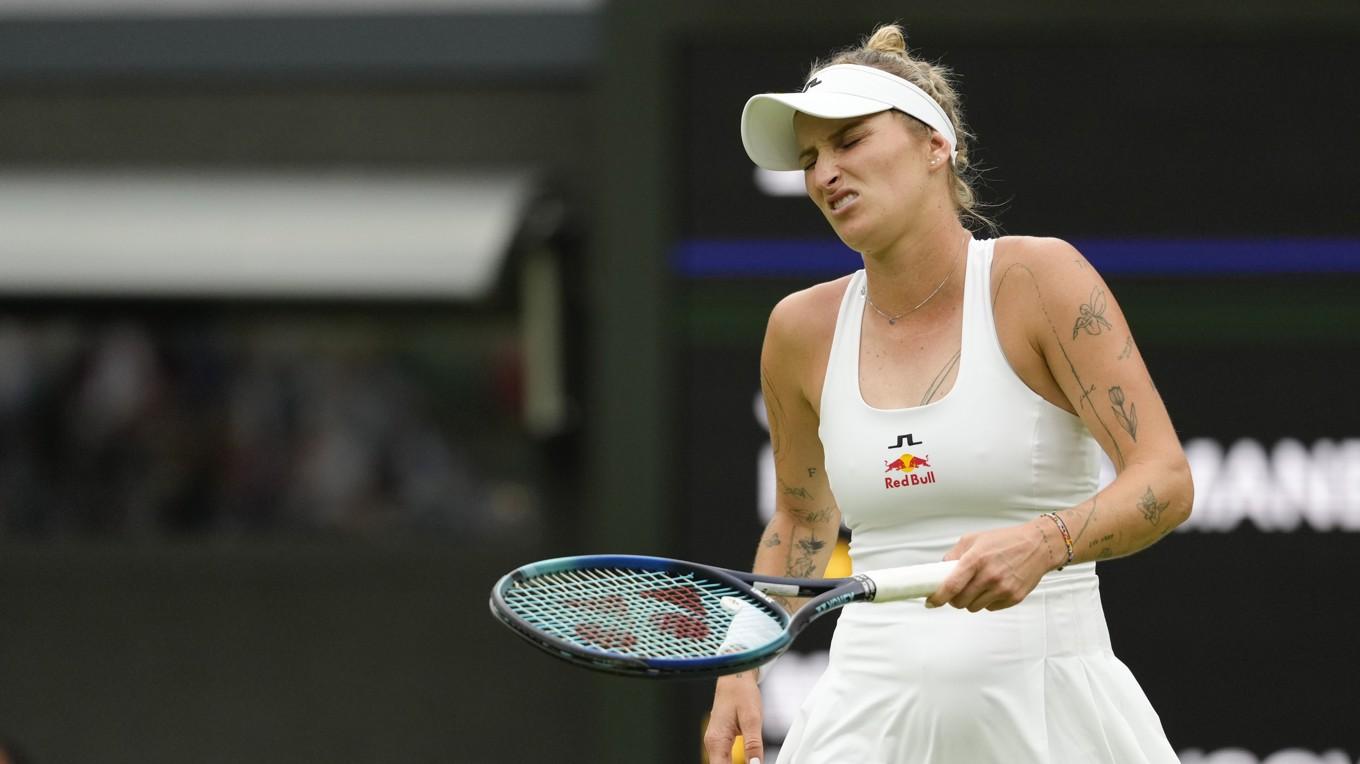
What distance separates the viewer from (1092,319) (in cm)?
298

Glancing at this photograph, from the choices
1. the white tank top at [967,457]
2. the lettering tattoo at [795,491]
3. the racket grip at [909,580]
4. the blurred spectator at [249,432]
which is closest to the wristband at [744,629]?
the racket grip at [909,580]

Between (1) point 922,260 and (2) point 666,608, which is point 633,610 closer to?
(2) point 666,608

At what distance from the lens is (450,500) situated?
26.5 feet

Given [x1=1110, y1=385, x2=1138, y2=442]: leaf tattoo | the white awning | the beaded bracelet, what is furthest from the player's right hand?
the white awning

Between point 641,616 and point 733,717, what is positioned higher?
point 641,616

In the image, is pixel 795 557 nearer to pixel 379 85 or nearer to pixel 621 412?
pixel 621 412

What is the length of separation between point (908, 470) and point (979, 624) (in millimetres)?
273

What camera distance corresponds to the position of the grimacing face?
3107mm

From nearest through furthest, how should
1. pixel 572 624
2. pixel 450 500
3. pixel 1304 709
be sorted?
pixel 572 624, pixel 1304 709, pixel 450 500

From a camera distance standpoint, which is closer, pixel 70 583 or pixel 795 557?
pixel 795 557

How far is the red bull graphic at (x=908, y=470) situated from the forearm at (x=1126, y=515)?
0.27 metres

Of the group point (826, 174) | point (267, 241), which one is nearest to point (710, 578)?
point (826, 174)

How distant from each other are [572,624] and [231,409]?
18.4 ft

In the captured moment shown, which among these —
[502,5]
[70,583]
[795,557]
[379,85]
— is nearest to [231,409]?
[70,583]
